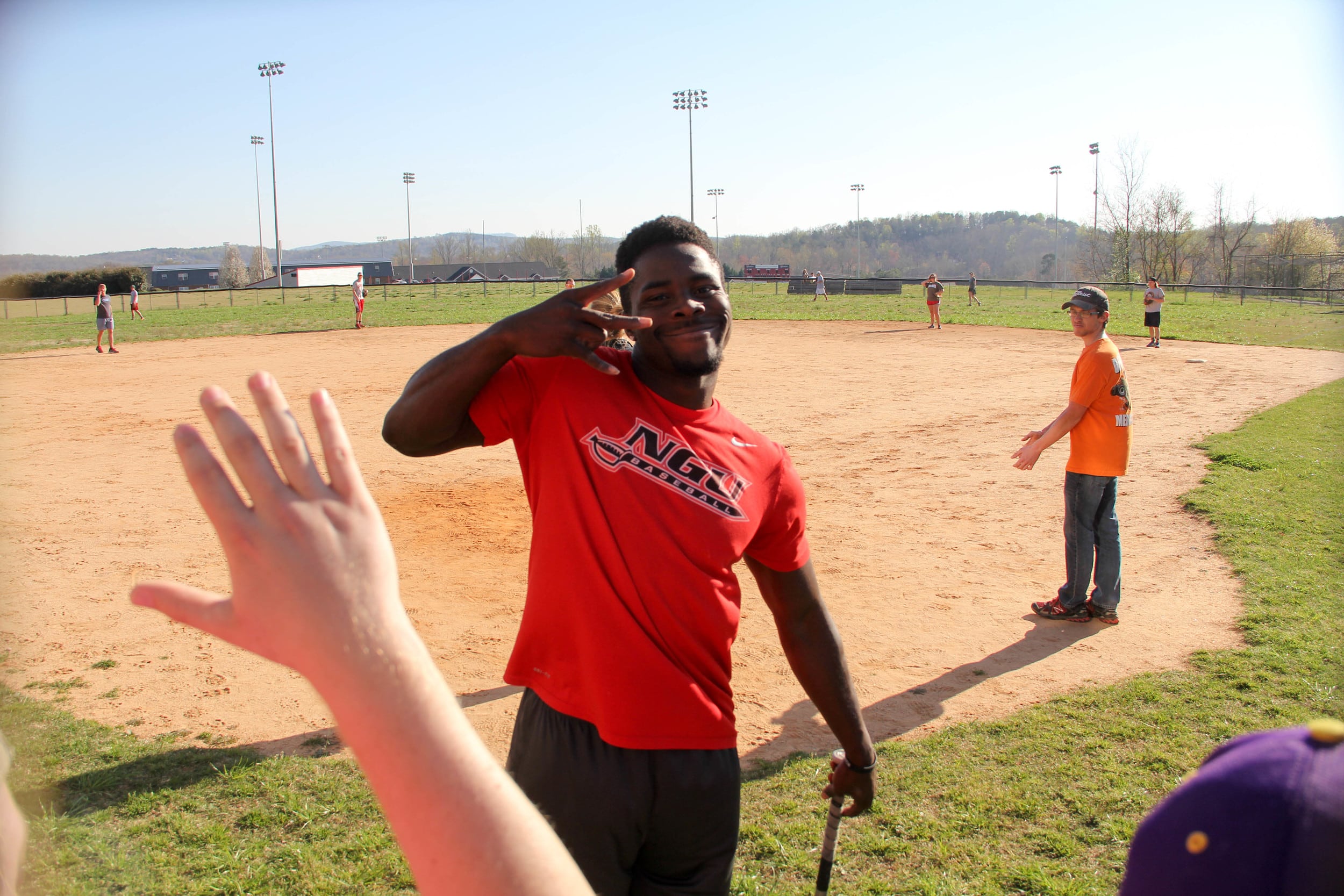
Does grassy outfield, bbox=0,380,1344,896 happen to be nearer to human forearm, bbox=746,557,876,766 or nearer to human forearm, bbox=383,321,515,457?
human forearm, bbox=746,557,876,766

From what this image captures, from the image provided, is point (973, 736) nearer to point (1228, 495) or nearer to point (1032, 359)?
point (1228, 495)

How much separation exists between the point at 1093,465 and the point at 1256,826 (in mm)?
6779

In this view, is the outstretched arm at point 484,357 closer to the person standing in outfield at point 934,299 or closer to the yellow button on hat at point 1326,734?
the yellow button on hat at point 1326,734

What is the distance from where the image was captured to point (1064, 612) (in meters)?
6.91

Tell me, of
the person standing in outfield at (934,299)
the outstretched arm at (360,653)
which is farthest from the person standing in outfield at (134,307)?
the outstretched arm at (360,653)

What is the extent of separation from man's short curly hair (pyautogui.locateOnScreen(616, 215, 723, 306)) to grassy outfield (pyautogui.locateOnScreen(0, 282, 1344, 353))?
26.3 meters

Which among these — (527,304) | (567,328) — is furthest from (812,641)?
(527,304)

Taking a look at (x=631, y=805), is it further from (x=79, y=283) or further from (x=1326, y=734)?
(x=79, y=283)

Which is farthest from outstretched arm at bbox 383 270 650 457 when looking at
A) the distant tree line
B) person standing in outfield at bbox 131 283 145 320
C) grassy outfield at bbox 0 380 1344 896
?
the distant tree line

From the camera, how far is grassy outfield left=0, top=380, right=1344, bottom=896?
3.90 meters

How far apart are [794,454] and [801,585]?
→ 9516mm

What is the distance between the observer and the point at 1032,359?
70.7ft

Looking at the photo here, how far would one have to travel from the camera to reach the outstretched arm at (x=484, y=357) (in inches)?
91.0

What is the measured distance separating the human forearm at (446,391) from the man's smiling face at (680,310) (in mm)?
449
